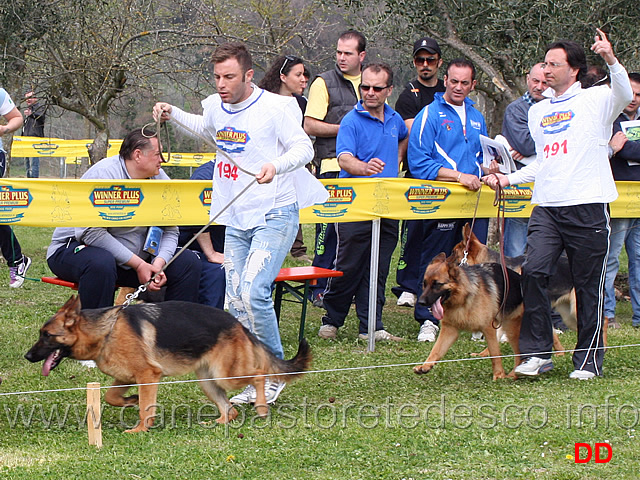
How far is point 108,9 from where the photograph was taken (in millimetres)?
11922

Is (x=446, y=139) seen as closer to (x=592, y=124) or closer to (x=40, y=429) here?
(x=592, y=124)

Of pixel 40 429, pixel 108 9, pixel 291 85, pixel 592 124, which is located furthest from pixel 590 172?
pixel 108 9

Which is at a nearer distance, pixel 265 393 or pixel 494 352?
pixel 265 393

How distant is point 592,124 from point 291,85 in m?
2.96

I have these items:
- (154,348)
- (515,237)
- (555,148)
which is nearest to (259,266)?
(154,348)

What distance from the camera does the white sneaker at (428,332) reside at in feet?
23.8

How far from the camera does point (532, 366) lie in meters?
5.79

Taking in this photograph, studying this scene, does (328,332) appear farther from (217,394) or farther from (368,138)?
(217,394)

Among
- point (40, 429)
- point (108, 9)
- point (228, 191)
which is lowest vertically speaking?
point (40, 429)

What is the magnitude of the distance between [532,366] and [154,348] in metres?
2.75

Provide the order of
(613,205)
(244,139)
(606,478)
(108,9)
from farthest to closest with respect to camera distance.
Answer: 1. (108,9)
2. (613,205)
3. (244,139)
4. (606,478)

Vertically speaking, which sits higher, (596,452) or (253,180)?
(253,180)

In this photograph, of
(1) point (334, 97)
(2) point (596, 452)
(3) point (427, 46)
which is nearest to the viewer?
(2) point (596, 452)

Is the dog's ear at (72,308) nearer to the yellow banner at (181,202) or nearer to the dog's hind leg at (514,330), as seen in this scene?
the yellow banner at (181,202)
